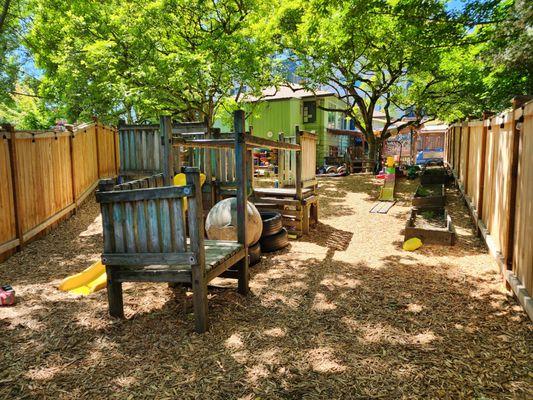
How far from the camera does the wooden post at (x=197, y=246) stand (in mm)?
3428

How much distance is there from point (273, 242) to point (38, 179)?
457cm

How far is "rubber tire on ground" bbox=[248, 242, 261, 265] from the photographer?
5773 mm

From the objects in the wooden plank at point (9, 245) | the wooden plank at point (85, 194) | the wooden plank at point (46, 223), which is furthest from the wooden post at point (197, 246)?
the wooden plank at point (85, 194)

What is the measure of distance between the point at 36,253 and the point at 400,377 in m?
6.00

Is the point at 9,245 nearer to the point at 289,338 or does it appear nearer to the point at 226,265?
the point at 226,265

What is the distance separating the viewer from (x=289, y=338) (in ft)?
11.4

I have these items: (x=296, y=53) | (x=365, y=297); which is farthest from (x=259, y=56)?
(x=365, y=297)

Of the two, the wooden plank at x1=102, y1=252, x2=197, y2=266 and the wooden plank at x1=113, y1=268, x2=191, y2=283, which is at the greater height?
the wooden plank at x1=102, y1=252, x2=197, y2=266

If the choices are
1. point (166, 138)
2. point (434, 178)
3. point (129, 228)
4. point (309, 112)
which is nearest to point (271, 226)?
point (166, 138)

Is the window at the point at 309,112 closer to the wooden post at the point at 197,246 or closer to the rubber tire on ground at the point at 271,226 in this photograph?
the rubber tire on ground at the point at 271,226

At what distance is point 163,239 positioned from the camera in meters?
3.60

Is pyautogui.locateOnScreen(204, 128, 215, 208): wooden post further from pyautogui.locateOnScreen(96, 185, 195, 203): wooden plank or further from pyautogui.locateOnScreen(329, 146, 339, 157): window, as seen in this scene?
pyautogui.locateOnScreen(329, 146, 339, 157): window

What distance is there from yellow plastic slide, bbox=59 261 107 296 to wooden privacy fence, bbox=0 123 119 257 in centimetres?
189

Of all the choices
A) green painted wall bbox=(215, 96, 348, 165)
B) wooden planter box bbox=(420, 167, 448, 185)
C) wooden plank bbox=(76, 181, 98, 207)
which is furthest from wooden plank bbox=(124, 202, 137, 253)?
green painted wall bbox=(215, 96, 348, 165)
